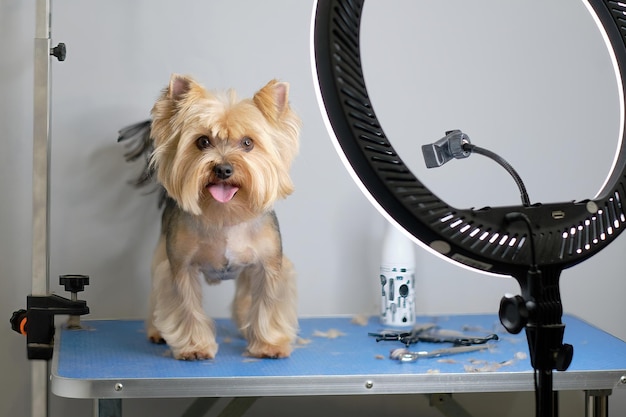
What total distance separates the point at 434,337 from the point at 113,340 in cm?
69

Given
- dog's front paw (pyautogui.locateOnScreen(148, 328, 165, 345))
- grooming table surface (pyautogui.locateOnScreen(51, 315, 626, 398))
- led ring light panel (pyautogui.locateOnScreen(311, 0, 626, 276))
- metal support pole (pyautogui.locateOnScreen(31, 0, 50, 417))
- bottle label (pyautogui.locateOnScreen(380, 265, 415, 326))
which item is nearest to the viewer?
led ring light panel (pyautogui.locateOnScreen(311, 0, 626, 276))

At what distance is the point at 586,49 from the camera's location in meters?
2.24

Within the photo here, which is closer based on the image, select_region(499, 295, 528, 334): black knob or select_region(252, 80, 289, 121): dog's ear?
select_region(499, 295, 528, 334): black knob

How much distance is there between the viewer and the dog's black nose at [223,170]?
A: 150 centimetres

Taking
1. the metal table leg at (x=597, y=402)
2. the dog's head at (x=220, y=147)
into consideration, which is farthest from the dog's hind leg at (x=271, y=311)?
the metal table leg at (x=597, y=402)

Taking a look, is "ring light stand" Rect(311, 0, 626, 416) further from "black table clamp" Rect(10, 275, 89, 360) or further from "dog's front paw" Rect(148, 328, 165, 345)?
"dog's front paw" Rect(148, 328, 165, 345)

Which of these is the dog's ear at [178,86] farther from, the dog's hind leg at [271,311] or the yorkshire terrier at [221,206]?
the dog's hind leg at [271,311]

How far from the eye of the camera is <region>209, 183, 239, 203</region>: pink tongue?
4.97ft

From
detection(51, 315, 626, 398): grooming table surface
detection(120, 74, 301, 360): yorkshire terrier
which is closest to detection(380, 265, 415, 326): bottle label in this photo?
detection(51, 315, 626, 398): grooming table surface

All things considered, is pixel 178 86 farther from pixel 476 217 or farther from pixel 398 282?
pixel 476 217

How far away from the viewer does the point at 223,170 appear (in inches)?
58.9

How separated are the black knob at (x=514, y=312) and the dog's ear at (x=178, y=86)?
97 centimetres

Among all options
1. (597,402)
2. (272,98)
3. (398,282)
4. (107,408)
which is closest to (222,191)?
(272,98)

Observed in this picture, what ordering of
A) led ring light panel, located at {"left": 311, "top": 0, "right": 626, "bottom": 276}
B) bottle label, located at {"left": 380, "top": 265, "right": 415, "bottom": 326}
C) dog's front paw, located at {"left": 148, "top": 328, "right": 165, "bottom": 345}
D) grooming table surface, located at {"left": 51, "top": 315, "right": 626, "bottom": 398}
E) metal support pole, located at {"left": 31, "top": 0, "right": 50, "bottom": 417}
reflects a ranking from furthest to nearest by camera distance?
bottle label, located at {"left": 380, "top": 265, "right": 415, "bottom": 326} → dog's front paw, located at {"left": 148, "top": 328, "right": 165, "bottom": 345} → metal support pole, located at {"left": 31, "top": 0, "right": 50, "bottom": 417} → grooming table surface, located at {"left": 51, "top": 315, "right": 626, "bottom": 398} → led ring light panel, located at {"left": 311, "top": 0, "right": 626, "bottom": 276}
